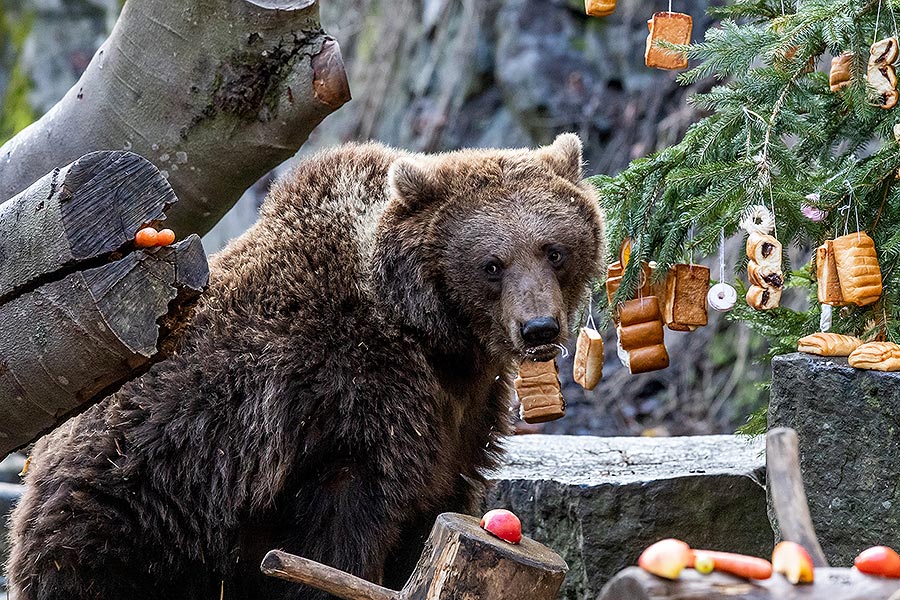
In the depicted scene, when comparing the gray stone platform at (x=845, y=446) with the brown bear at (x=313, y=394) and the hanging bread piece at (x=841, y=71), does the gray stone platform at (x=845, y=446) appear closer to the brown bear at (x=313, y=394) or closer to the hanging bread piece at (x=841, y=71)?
the brown bear at (x=313, y=394)

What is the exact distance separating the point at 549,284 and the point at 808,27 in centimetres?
143

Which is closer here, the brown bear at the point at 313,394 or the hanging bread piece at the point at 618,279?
the brown bear at the point at 313,394

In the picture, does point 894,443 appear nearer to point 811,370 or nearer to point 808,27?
point 811,370

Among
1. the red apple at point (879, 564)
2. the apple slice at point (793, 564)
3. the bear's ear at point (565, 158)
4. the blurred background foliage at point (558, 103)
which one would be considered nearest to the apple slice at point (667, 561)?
the apple slice at point (793, 564)

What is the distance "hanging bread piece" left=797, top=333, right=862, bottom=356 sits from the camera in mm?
4152

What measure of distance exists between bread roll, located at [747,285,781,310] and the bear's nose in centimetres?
79

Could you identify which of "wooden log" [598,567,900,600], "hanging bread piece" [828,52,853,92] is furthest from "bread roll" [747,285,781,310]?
"wooden log" [598,567,900,600]

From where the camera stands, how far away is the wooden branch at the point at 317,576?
9.22 ft

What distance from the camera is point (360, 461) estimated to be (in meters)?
4.00

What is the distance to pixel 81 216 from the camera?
9.69 feet

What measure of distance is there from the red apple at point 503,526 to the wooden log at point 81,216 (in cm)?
123

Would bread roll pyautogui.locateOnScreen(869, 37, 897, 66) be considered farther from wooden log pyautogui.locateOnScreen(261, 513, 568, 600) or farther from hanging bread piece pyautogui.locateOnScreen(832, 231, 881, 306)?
wooden log pyautogui.locateOnScreen(261, 513, 568, 600)

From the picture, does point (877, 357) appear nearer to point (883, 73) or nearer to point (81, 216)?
point (883, 73)

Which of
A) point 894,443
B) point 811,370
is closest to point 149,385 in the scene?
point 811,370
